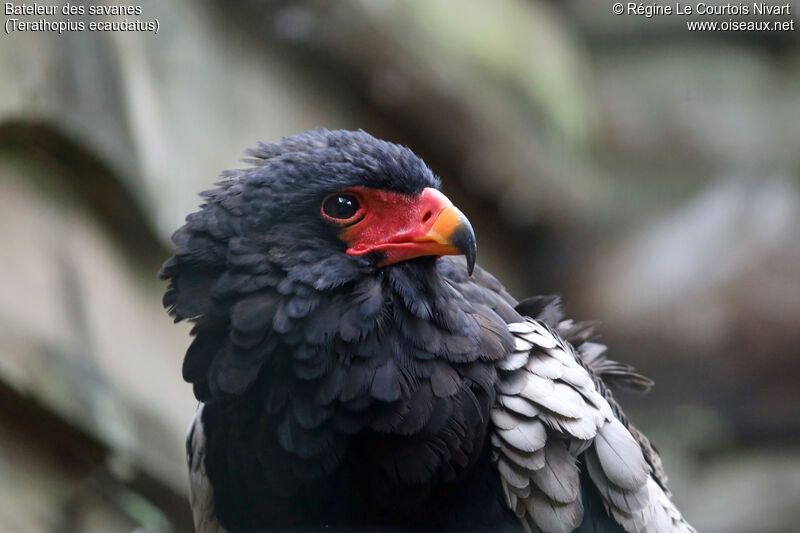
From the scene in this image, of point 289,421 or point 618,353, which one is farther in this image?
point 618,353

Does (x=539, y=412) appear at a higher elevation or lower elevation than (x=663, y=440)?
higher

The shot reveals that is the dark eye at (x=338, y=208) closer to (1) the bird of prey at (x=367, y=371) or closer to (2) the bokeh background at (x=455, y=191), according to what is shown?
(1) the bird of prey at (x=367, y=371)

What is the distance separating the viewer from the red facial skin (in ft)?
10.2

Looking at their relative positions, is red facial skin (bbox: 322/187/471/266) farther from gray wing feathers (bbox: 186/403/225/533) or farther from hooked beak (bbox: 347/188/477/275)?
gray wing feathers (bbox: 186/403/225/533)

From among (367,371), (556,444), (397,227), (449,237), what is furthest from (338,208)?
(556,444)

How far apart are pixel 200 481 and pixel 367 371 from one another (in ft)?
3.31

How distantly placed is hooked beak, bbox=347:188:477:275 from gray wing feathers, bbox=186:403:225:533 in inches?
40.9

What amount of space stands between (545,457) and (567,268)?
6.11 metres

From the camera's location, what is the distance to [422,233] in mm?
3105

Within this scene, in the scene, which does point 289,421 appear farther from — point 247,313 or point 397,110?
point 397,110

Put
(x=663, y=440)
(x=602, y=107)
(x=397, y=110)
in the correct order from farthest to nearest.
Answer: (x=602, y=107) < (x=663, y=440) < (x=397, y=110)

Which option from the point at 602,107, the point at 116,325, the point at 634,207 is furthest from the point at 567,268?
the point at 116,325

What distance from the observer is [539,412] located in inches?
125

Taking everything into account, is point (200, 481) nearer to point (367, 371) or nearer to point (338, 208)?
point (367, 371)
